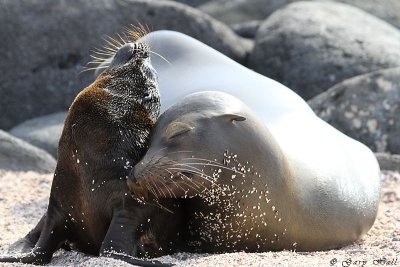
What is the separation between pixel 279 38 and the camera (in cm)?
1111

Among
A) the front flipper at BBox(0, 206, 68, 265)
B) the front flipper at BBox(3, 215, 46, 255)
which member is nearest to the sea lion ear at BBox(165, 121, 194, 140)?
the front flipper at BBox(0, 206, 68, 265)

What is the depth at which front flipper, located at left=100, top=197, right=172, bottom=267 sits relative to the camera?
15.4ft

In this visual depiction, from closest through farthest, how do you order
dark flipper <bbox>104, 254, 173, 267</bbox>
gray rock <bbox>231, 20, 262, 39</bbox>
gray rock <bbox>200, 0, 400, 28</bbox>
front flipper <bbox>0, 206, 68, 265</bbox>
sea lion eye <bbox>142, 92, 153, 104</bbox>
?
dark flipper <bbox>104, 254, 173, 267</bbox>, front flipper <bbox>0, 206, 68, 265</bbox>, sea lion eye <bbox>142, 92, 153, 104</bbox>, gray rock <bbox>231, 20, 262, 39</bbox>, gray rock <bbox>200, 0, 400, 28</bbox>

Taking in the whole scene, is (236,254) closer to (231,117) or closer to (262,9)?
(231,117)

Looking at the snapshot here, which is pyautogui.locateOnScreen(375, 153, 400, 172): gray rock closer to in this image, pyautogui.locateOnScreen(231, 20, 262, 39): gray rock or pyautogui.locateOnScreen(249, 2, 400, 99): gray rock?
pyautogui.locateOnScreen(249, 2, 400, 99): gray rock

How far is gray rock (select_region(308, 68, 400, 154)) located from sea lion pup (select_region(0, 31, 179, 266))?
4449mm

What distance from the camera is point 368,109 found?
30.9 feet

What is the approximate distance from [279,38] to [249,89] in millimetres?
4856

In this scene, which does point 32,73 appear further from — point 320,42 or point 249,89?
point 249,89

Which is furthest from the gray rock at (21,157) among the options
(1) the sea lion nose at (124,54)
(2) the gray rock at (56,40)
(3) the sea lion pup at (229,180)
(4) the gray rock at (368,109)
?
(3) the sea lion pup at (229,180)

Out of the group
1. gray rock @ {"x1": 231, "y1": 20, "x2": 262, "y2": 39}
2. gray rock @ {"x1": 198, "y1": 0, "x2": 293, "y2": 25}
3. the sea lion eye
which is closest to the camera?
the sea lion eye

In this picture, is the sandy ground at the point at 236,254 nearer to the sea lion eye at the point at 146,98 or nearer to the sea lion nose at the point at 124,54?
the sea lion eye at the point at 146,98

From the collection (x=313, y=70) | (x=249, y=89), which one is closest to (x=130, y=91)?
(x=249, y=89)

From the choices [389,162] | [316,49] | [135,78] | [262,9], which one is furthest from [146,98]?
[262,9]
